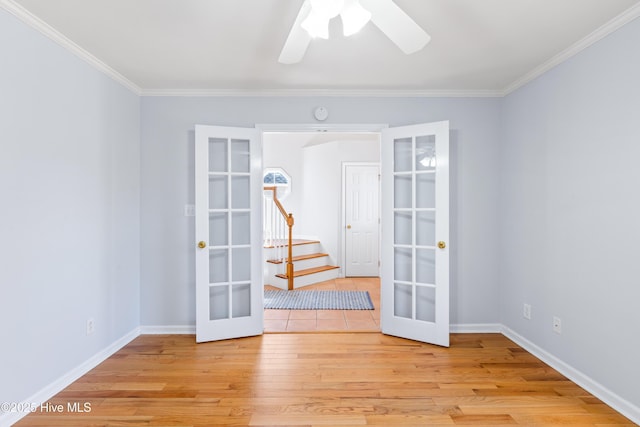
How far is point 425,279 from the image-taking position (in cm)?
315

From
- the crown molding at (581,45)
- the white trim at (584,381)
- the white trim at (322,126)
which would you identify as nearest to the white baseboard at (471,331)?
the white trim at (584,381)

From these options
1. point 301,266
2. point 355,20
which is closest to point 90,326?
point 355,20

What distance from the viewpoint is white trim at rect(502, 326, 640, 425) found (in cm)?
195

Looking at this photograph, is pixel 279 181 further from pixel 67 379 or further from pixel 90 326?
pixel 67 379

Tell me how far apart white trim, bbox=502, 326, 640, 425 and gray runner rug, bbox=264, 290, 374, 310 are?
1705mm

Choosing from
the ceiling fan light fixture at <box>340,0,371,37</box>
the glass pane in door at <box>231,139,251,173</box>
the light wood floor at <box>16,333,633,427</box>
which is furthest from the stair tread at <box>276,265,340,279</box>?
the ceiling fan light fixture at <box>340,0,371,37</box>

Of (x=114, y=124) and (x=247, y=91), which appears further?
(x=247, y=91)

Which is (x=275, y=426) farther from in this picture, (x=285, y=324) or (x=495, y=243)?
(x=495, y=243)

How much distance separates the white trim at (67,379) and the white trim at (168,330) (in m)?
0.15

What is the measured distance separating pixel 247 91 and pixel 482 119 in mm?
2379

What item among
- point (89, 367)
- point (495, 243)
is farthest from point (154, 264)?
point (495, 243)

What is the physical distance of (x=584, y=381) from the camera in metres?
2.26

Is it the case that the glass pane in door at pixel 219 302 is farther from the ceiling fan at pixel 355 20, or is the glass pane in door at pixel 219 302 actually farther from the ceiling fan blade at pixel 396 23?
the ceiling fan blade at pixel 396 23

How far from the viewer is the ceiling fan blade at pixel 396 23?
1492 millimetres
